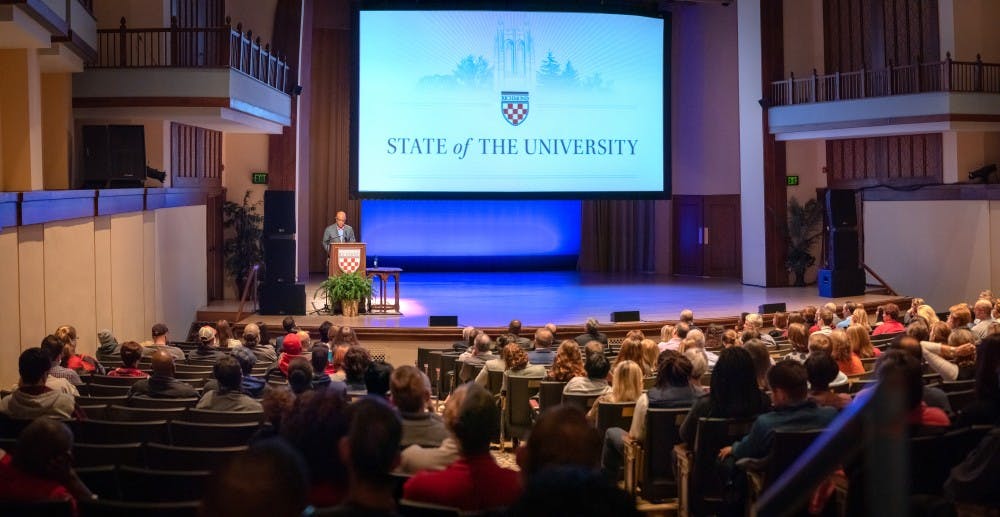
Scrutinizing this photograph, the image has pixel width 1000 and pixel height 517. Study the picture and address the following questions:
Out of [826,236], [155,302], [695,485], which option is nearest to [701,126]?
[826,236]

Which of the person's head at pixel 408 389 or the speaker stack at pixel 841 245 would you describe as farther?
the speaker stack at pixel 841 245

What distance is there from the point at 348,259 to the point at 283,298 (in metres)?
1.02

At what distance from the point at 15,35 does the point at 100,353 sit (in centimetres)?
322

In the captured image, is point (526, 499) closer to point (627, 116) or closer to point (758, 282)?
point (627, 116)

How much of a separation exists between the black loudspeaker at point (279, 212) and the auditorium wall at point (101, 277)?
1165 millimetres

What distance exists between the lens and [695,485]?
5020 millimetres

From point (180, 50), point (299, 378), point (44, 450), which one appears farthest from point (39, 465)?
point (180, 50)

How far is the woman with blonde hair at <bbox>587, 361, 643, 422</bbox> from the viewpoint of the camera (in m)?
5.88

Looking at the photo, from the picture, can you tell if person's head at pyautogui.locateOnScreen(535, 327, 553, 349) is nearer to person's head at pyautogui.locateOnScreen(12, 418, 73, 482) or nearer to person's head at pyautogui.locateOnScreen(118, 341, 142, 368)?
person's head at pyautogui.locateOnScreen(118, 341, 142, 368)

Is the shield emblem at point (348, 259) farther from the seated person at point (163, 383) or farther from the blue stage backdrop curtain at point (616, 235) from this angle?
the blue stage backdrop curtain at point (616, 235)

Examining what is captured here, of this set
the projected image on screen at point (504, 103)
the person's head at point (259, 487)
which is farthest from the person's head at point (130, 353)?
the projected image on screen at point (504, 103)

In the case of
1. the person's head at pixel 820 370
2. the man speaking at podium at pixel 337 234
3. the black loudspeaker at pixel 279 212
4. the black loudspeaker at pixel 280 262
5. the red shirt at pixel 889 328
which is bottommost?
the red shirt at pixel 889 328

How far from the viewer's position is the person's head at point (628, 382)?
5879mm

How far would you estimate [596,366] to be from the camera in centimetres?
638
